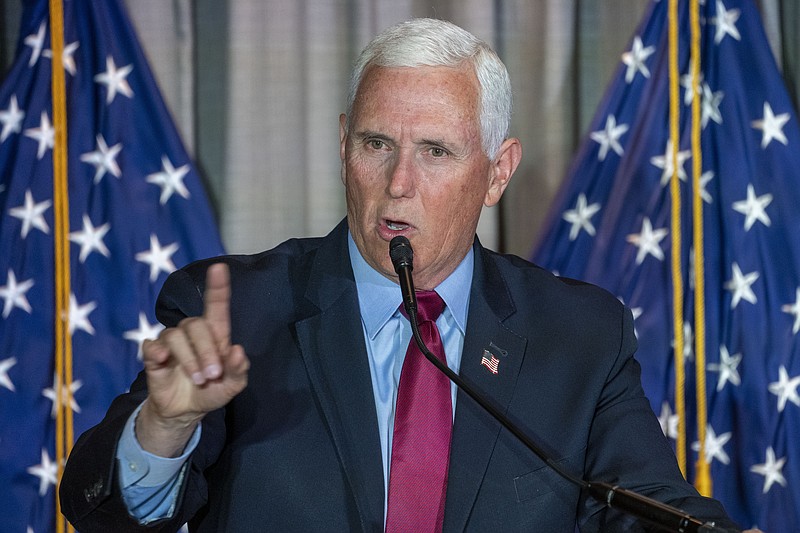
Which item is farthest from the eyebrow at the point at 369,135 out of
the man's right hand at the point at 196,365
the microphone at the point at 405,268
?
the man's right hand at the point at 196,365

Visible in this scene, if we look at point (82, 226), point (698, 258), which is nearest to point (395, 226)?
point (82, 226)

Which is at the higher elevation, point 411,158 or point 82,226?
point 411,158

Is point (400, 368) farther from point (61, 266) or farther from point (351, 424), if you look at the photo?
point (61, 266)

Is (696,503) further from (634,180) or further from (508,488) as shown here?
(634,180)

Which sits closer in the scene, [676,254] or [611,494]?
[611,494]

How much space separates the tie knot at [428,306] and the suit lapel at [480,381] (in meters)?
0.07

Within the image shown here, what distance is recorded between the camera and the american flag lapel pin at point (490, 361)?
2.00 meters

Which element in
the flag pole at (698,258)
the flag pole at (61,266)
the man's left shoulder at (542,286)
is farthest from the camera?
the flag pole at (698,258)

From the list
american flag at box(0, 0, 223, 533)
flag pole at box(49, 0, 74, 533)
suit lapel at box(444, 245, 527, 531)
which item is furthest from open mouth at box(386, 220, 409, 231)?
flag pole at box(49, 0, 74, 533)

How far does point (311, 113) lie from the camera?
333 cm

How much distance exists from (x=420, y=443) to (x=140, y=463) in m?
0.52

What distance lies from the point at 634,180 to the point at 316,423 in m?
1.76

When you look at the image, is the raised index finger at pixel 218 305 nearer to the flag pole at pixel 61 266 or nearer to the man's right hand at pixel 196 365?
the man's right hand at pixel 196 365

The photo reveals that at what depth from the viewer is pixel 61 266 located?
3.09 m
